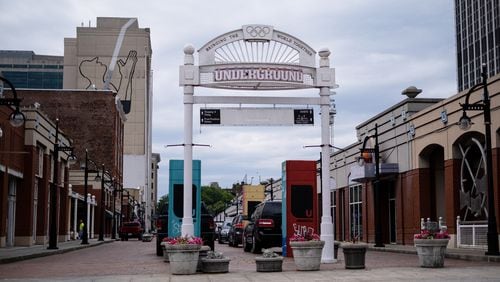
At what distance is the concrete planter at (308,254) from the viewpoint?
55.4 feet

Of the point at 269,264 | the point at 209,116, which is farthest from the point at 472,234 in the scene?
the point at 269,264

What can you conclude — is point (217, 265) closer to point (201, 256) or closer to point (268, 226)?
point (201, 256)

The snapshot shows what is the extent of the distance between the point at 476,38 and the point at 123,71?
206ft

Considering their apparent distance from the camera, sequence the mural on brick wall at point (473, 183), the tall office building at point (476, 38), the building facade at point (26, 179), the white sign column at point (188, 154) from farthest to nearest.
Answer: the tall office building at point (476, 38)
the building facade at point (26, 179)
the mural on brick wall at point (473, 183)
the white sign column at point (188, 154)

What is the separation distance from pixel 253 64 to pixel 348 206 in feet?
94.0

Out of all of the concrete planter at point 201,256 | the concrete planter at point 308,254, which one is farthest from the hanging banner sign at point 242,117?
the concrete planter at point 308,254

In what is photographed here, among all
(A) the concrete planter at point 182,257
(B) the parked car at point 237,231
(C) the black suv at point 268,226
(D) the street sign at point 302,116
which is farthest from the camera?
(B) the parked car at point 237,231

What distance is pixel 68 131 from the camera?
86.7m

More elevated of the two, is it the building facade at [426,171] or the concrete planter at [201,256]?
the building facade at [426,171]

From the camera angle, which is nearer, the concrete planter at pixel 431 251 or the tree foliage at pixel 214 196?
the concrete planter at pixel 431 251

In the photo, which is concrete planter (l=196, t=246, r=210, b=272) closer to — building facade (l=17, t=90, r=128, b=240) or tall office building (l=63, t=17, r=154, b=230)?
building facade (l=17, t=90, r=128, b=240)

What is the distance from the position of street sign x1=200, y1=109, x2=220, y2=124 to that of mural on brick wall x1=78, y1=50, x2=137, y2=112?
104602 mm

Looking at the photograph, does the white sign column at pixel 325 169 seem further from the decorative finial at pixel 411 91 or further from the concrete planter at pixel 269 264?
the decorative finial at pixel 411 91

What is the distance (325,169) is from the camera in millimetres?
20141
